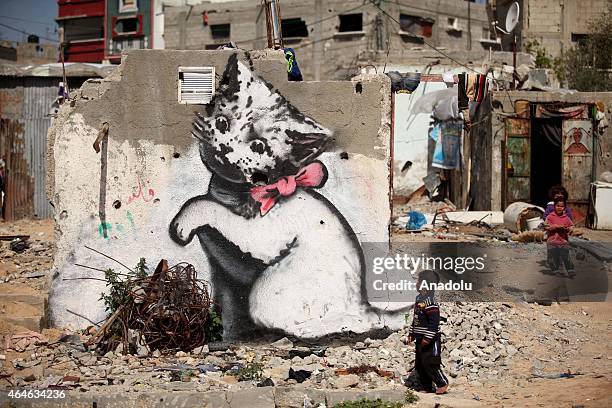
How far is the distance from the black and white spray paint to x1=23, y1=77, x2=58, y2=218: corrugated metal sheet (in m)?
10.8

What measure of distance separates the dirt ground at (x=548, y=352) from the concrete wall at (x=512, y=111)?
13.9ft

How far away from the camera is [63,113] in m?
8.84

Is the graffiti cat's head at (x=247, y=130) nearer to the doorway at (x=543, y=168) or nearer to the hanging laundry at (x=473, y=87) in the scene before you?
the hanging laundry at (x=473, y=87)

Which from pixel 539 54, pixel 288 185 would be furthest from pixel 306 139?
pixel 539 54

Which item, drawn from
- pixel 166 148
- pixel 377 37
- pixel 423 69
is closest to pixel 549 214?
pixel 166 148

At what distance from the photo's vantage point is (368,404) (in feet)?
22.7

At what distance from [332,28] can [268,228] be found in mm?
29664

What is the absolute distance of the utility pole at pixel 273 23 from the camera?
10570mm

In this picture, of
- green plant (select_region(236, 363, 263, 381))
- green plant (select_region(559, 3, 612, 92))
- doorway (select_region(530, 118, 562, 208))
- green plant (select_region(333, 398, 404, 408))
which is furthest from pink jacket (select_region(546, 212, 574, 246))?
green plant (select_region(559, 3, 612, 92))

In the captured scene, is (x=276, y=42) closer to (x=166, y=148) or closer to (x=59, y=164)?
(x=166, y=148)

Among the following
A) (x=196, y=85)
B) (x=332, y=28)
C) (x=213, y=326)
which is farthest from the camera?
(x=332, y=28)

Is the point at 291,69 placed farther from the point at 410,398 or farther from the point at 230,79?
the point at 410,398

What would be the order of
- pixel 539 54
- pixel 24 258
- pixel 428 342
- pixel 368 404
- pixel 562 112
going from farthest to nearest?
pixel 539 54 → pixel 562 112 → pixel 24 258 → pixel 428 342 → pixel 368 404

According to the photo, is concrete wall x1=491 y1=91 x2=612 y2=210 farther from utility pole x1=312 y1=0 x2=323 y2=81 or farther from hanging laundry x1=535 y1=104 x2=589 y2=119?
utility pole x1=312 y1=0 x2=323 y2=81
